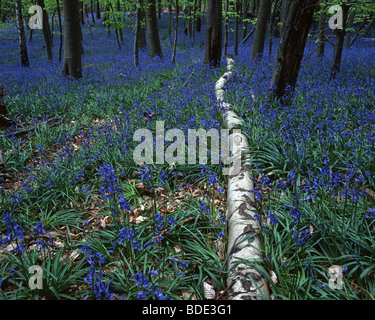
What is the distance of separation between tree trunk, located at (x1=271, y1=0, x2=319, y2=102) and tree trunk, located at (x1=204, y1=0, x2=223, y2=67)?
5351mm

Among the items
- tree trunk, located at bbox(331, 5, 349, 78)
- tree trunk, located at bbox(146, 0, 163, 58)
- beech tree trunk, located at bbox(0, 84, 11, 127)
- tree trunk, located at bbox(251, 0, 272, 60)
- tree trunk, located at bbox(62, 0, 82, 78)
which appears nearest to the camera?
beech tree trunk, located at bbox(0, 84, 11, 127)

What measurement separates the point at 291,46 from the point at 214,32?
5910 millimetres

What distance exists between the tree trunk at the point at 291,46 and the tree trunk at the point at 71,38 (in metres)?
7.87

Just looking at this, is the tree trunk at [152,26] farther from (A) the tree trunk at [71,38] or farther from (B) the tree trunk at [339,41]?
(B) the tree trunk at [339,41]

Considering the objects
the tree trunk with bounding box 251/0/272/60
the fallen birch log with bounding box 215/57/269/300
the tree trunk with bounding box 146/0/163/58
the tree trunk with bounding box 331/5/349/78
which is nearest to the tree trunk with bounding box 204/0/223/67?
the tree trunk with bounding box 251/0/272/60

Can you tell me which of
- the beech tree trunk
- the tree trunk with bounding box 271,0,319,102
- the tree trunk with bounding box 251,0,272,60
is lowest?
the beech tree trunk

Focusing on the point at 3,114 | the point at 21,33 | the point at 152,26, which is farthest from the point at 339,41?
the point at 21,33

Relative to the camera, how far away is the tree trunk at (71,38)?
915 centimetres

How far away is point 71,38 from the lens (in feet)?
30.8

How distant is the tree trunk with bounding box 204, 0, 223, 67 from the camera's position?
9977 millimetres

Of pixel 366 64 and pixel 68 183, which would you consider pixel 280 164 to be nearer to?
pixel 68 183

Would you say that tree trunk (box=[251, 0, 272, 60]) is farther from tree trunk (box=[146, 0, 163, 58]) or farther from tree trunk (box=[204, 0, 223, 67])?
tree trunk (box=[146, 0, 163, 58])

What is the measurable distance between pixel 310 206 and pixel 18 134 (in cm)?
630

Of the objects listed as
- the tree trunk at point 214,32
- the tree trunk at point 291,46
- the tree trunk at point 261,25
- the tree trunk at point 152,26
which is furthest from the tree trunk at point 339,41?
the tree trunk at point 152,26
